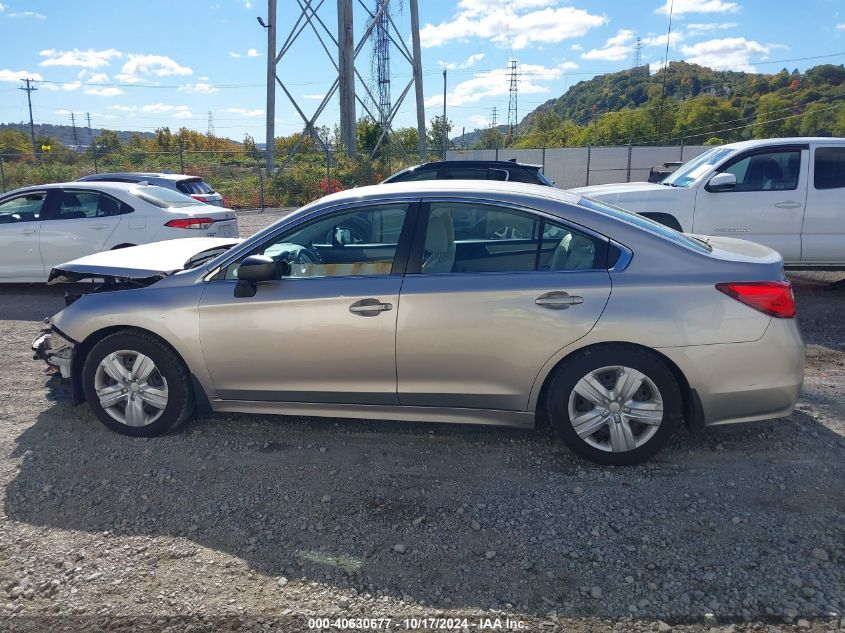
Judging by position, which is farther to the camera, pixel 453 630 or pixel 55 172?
pixel 55 172

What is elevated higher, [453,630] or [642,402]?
[642,402]

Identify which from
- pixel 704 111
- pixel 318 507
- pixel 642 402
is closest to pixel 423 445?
pixel 318 507

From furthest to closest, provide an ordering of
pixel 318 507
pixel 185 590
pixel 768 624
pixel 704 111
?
pixel 704 111
pixel 318 507
pixel 185 590
pixel 768 624

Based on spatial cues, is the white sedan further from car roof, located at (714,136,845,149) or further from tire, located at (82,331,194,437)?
car roof, located at (714,136,845,149)

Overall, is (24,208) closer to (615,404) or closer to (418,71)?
(615,404)

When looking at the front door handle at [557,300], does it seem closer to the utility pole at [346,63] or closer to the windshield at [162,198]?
the windshield at [162,198]

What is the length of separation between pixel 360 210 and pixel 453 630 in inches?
99.8

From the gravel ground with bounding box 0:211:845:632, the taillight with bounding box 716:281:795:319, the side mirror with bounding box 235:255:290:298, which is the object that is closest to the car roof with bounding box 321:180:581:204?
the side mirror with bounding box 235:255:290:298

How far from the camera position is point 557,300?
3963 mm

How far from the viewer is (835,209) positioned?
27.1ft

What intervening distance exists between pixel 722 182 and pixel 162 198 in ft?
23.5

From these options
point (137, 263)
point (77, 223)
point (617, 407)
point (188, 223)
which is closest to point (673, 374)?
point (617, 407)

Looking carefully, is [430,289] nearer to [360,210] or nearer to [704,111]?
[360,210]

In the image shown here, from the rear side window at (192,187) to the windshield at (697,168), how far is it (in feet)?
31.5
